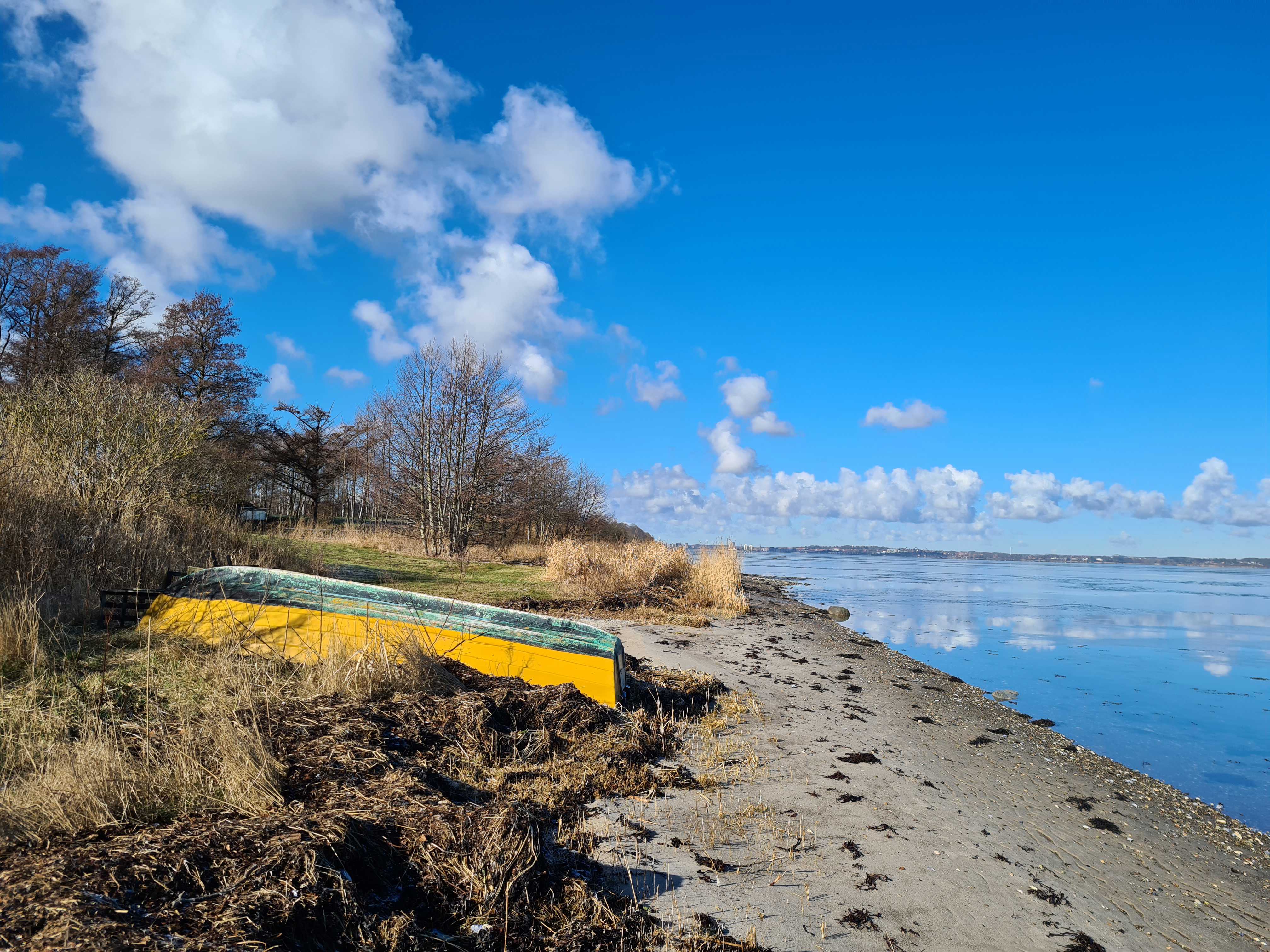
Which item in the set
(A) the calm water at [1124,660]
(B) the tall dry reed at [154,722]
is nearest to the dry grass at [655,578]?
(A) the calm water at [1124,660]

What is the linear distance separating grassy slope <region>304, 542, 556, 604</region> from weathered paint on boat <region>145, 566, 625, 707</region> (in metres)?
3.46

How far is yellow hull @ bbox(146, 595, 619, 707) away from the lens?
565 centimetres

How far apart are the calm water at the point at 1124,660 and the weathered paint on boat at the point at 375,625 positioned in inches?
224

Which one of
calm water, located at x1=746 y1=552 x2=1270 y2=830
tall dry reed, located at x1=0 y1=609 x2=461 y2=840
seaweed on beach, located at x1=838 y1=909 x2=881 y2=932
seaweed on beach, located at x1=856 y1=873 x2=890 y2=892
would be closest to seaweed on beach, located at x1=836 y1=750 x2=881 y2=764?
seaweed on beach, located at x1=856 y1=873 x2=890 y2=892

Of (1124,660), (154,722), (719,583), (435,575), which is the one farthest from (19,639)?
(1124,660)

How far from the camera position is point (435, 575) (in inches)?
611

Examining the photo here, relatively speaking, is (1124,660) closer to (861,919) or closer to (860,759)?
(860,759)

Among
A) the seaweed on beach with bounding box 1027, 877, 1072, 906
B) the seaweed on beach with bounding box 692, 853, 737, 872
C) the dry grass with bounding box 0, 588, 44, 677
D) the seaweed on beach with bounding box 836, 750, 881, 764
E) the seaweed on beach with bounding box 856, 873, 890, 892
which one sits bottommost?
the seaweed on beach with bounding box 1027, 877, 1072, 906

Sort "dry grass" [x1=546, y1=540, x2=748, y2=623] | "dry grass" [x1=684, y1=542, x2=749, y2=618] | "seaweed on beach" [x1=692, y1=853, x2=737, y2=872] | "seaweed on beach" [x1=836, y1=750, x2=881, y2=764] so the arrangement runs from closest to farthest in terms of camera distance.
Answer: "seaweed on beach" [x1=692, y1=853, x2=737, y2=872] < "seaweed on beach" [x1=836, y1=750, x2=881, y2=764] < "dry grass" [x1=546, y1=540, x2=748, y2=623] < "dry grass" [x1=684, y1=542, x2=749, y2=618]

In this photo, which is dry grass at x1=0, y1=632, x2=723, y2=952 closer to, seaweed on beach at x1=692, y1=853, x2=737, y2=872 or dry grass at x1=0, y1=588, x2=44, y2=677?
dry grass at x1=0, y1=588, x2=44, y2=677

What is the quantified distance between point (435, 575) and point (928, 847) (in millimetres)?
13227

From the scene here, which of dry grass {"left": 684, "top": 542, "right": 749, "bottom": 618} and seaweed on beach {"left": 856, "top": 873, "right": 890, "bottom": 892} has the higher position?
dry grass {"left": 684, "top": 542, "right": 749, "bottom": 618}

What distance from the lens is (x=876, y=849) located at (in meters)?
3.87

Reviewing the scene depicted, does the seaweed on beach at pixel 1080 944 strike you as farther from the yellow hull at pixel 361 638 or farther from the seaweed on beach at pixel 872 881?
the yellow hull at pixel 361 638
